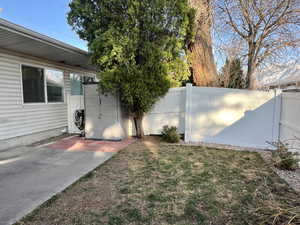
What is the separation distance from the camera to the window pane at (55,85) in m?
6.15

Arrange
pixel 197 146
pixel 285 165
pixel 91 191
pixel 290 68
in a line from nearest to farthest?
pixel 91 191 → pixel 285 165 → pixel 197 146 → pixel 290 68

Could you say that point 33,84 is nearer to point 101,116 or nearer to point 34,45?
point 34,45

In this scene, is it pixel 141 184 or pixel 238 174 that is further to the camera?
pixel 238 174

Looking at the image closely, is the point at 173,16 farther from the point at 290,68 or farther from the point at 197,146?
the point at 290,68

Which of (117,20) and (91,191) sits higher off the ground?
(117,20)

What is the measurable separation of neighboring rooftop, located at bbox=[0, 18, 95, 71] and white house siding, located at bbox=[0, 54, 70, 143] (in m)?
0.36

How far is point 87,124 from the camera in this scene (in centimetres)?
597

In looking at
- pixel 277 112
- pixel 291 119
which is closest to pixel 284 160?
pixel 291 119

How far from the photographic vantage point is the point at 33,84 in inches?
219

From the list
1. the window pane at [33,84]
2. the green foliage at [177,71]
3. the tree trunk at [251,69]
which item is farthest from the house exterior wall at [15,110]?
the tree trunk at [251,69]

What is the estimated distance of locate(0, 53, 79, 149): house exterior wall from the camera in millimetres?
4664

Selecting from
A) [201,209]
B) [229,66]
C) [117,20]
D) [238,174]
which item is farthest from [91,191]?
[229,66]

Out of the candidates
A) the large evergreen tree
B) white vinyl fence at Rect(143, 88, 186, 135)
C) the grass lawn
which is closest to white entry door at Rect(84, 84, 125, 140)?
the large evergreen tree

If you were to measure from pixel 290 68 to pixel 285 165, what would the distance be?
14.6 ft
